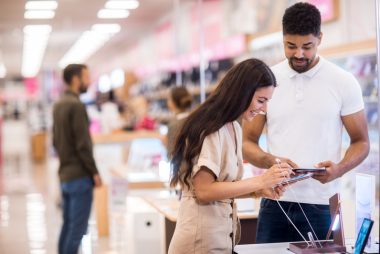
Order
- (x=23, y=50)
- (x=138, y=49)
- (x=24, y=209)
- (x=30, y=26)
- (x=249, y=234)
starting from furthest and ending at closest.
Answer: (x=23, y=50) < (x=138, y=49) < (x=30, y=26) < (x=24, y=209) < (x=249, y=234)

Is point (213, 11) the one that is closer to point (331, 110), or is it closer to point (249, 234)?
point (249, 234)

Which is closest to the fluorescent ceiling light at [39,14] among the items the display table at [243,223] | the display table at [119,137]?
the display table at [119,137]

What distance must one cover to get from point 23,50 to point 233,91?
2001 cm

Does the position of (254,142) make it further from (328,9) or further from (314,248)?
(328,9)

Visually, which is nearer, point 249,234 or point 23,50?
point 249,234

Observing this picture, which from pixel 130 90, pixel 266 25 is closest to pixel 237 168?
pixel 266 25

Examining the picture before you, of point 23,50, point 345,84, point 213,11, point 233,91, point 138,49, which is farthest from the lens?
point 23,50

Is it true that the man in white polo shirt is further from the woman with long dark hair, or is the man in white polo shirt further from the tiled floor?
the tiled floor

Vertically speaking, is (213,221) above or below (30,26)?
below

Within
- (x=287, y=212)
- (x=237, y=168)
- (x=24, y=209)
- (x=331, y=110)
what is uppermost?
(x=331, y=110)

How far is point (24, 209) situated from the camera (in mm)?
9797

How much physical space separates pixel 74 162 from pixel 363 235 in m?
3.09

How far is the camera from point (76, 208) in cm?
512

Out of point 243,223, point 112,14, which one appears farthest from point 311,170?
point 112,14
